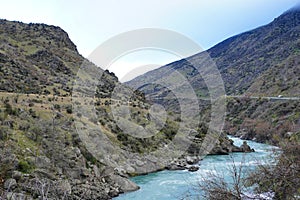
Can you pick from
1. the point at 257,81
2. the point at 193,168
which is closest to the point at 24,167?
the point at 193,168

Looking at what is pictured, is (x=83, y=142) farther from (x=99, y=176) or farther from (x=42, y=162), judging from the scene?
(x=42, y=162)

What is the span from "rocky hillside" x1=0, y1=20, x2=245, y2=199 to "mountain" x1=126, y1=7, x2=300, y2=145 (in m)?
7.66

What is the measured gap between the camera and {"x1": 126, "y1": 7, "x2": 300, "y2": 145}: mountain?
134 ft

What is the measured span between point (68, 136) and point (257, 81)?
56103 millimetres

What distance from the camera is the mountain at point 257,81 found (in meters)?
40.7

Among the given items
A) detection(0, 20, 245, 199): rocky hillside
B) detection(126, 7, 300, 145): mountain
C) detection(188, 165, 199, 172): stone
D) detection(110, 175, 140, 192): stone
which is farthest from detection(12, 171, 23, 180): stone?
detection(188, 165, 199, 172): stone

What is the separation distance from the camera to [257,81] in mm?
69312

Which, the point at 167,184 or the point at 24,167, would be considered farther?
the point at 167,184

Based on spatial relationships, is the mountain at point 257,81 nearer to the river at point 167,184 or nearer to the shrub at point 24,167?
the river at point 167,184

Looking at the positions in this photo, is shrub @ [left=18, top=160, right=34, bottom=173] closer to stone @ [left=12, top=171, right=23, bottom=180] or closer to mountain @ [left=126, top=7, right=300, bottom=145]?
stone @ [left=12, top=171, right=23, bottom=180]

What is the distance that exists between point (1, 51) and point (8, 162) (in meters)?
26.0

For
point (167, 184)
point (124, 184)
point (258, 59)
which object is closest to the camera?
point (124, 184)

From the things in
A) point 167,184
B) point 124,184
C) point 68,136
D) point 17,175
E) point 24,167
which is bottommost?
point 167,184

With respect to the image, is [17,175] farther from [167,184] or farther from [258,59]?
[258,59]
